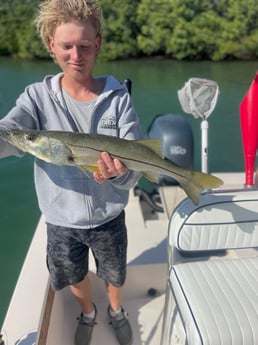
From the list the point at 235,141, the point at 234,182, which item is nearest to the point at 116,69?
the point at 235,141

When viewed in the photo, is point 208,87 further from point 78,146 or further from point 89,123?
point 78,146

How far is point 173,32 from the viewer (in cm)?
2108

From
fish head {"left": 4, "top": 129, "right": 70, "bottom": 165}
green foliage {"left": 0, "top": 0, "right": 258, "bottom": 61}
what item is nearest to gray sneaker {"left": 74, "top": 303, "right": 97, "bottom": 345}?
fish head {"left": 4, "top": 129, "right": 70, "bottom": 165}

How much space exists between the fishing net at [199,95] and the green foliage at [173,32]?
1759 cm

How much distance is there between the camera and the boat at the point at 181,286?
1.24 metres

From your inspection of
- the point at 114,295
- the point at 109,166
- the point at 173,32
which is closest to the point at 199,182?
the point at 109,166

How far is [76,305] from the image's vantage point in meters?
2.02

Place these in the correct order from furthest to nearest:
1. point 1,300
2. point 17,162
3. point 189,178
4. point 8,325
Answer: point 17,162
point 1,300
point 8,325
point 189,178

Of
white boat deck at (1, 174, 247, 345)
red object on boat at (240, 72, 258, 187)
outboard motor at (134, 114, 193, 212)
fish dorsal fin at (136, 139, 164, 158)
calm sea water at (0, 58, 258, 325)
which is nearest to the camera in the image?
fish dorsal fin at (136, 139, 164, 158)

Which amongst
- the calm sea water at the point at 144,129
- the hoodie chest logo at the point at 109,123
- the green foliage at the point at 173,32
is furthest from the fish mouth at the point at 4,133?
the green foliage at the point at 173,32

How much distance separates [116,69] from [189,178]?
52.2 feet

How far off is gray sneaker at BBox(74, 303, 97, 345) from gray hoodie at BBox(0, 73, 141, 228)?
589mm

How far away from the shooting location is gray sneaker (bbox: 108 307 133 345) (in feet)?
6.10

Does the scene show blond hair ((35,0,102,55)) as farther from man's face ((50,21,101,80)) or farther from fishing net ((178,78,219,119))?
fishing net ((178,78,219,119))
